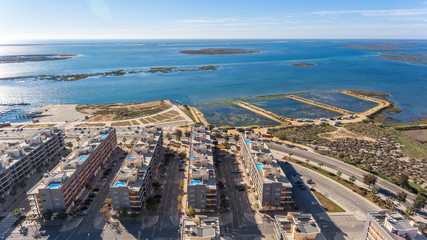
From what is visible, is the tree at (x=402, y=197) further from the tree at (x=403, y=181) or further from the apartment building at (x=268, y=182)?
the apartment building at (x=268, y=182)

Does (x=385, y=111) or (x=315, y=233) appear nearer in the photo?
(x=315, y=233)

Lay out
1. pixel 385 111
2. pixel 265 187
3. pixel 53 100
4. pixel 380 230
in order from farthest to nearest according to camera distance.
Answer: pixel 53 100 < pixel 385 111 < pixel 265 187 < pixel 380 230

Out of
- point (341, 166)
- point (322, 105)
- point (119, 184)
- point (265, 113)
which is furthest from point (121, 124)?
point (322, 105)

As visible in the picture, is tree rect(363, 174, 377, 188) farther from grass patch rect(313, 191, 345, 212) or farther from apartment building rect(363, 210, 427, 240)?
apartment building rect(363, 210, 427, 240)

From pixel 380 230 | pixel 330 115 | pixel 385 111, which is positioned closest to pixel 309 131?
pixel 330 115

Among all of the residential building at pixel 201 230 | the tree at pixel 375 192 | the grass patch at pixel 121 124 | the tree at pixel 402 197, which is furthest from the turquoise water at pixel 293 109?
the residential building at pixel 201 230

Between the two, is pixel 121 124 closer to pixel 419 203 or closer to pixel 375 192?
pixel 375 192

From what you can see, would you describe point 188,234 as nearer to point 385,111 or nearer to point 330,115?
point 330,115

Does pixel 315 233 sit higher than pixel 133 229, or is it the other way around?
pixel 315 233
